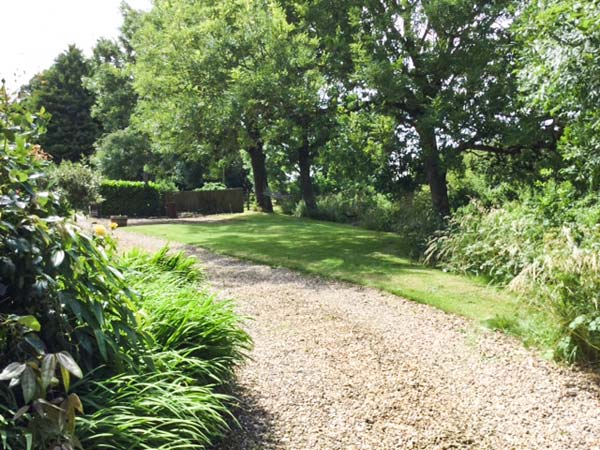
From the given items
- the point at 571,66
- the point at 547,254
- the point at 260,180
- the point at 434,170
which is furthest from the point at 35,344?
the point at 260,180

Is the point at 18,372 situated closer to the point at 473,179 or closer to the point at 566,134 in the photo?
the point at 566,134

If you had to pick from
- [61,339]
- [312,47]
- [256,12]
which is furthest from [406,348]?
[256,12]

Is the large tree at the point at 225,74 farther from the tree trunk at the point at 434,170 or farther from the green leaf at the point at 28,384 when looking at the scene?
the green leaf at the point at 28,384

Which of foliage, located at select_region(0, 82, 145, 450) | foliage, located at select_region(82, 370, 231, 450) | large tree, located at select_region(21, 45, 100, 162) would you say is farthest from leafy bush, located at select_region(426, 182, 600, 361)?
large tree, located at select_region(21, 45, 100, 162)

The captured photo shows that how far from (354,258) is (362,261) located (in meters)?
0.39

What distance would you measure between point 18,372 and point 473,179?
51.2ft

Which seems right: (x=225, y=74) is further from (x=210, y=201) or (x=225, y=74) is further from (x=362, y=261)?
(x=210, y=201)

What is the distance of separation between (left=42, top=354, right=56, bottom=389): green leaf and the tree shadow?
1.53 meters

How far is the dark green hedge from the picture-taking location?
73.5ft

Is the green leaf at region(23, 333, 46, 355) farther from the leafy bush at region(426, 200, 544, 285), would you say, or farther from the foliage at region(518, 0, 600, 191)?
the leafy bush at region(426, 200, 544, 285)

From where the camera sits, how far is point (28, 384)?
1.50 meters

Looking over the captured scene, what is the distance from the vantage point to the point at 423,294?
657 cm

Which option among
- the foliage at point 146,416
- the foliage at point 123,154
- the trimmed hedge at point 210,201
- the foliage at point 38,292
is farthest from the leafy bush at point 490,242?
the foliage at point 123,154

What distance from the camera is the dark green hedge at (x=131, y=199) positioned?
22.4 meters
